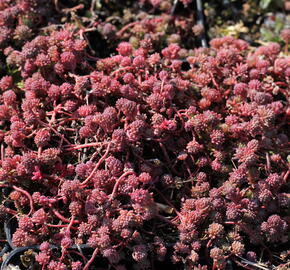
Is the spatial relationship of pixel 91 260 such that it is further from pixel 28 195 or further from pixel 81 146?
pixel 81 146

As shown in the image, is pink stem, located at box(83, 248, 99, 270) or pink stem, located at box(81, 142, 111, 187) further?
pink stem, located at box(81, 142, 111, 187)

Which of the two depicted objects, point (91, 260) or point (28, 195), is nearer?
point (91, 260)

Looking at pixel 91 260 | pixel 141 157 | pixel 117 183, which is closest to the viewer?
pixel 91 260

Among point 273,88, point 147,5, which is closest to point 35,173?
point 273,88

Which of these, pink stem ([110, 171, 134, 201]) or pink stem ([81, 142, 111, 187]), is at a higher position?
pink stem ([81, 142, 111, 187])

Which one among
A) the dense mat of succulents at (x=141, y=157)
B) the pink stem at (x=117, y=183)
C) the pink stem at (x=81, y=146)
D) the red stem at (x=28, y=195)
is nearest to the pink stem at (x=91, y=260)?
the dense mat of succulents at (x=141, y=157)

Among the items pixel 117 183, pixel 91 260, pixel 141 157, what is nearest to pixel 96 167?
pixel 117 183

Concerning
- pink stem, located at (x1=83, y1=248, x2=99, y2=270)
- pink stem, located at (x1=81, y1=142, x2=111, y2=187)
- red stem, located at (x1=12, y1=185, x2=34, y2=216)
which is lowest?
pink stem, located at (x1=83, y1=248, x2=99, y2=270)

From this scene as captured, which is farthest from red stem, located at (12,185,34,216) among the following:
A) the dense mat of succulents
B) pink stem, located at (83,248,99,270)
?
pink stem, located at (83,248,99,270)

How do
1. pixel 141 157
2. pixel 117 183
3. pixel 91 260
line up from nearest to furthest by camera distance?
pixel 91 260 → pixel 117 183 → pixel 141 157

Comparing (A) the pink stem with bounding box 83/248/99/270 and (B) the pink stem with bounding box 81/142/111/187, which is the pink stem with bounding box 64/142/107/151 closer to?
(B) the pink stem with bounding box 81/142/111/187
